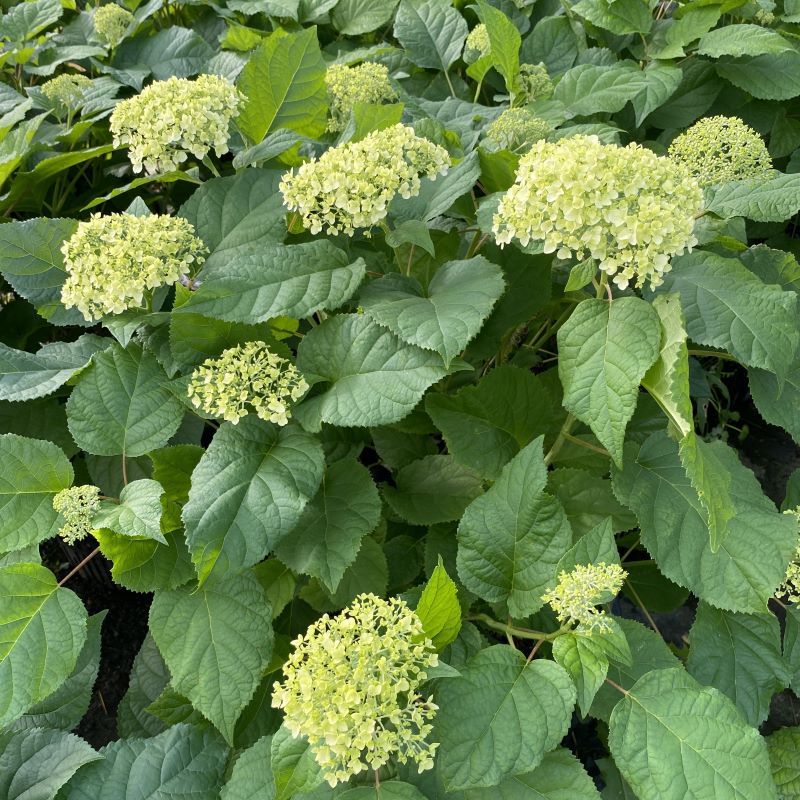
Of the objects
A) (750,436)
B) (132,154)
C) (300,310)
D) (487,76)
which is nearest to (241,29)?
(487,76)

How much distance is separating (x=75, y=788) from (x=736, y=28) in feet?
7.12

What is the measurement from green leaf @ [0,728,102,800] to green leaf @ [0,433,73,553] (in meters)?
0.36

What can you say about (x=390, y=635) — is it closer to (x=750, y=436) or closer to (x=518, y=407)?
(x=518, y=407)

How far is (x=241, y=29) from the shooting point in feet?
6.84

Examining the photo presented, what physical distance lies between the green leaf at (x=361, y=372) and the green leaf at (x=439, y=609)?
10.1 inches

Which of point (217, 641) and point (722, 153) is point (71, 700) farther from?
point (722, 153)

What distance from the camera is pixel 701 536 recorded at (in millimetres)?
1289

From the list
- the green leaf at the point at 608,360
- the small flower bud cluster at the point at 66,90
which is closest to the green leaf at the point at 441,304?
the green leaf at the point at 608,360

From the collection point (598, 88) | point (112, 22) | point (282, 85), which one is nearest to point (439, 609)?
point (282, 85)

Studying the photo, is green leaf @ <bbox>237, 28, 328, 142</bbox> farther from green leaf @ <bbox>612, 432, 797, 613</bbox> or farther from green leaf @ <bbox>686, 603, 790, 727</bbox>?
green leaf @ <bbox>686, 603, 790, 727</bbox>

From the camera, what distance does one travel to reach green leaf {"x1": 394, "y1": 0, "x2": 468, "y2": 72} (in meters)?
2.05

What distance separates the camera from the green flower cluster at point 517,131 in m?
1.51

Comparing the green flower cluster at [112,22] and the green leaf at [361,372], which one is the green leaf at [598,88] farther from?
the green flower cluster at [112,22]

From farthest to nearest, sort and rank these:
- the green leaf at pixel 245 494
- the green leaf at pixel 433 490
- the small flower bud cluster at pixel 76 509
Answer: the green leaf at pixel 433 490, the small flower bud cluster at pixel 76 509, the green leaf at pixel 245 494
